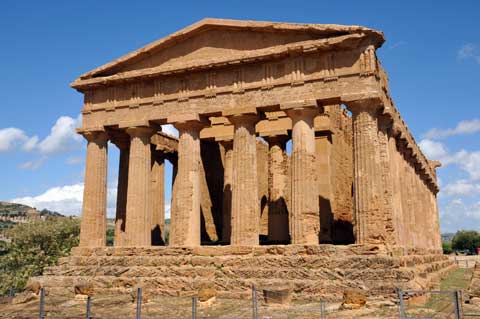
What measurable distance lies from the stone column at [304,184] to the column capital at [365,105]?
1.40 meters

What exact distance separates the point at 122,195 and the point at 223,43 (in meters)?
8.83

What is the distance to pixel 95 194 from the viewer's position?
23.1 m

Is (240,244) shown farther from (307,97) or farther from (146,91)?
(146,91)

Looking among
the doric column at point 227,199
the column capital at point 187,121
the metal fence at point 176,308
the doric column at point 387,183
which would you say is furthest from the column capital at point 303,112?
the metal fence at point 176,308

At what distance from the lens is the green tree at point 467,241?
85.8 m

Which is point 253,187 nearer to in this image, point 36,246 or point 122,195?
point 122,195

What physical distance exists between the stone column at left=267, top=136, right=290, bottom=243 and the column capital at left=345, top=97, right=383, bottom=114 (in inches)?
243

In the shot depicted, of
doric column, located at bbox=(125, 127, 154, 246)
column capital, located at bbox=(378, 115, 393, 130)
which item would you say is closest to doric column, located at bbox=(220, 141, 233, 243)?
doric column, located at bbox=(125, 127, 154, 246)

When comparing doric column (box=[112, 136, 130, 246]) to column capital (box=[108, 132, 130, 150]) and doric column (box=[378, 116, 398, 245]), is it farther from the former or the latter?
doric column (box=[378, 116, 398, 245])

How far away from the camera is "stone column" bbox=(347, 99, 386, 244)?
17.8 m

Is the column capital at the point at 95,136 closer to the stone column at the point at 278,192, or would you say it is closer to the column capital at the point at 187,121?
the column capital at the point at 187,121

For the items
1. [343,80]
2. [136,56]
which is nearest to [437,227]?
[343,80]

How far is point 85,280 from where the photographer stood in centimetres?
1986

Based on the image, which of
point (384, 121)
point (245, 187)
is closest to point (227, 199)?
point (245, 187)
